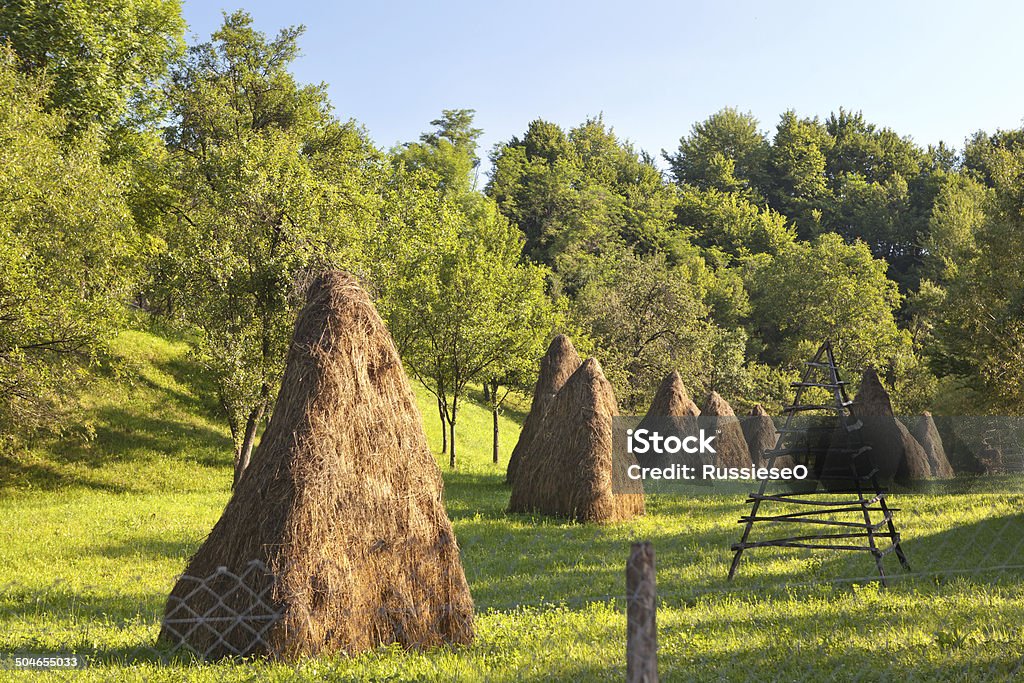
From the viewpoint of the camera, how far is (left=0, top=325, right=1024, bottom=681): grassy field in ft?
20.3

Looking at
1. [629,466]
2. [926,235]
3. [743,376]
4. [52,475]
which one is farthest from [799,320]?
[52,475]

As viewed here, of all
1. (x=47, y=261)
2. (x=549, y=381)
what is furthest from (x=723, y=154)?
(x=47, y=261)

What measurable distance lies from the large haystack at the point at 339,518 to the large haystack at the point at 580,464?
8.28m

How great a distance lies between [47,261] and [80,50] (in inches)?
389

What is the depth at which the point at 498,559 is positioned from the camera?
38.9 ft

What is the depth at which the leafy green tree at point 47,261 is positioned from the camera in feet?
52.5

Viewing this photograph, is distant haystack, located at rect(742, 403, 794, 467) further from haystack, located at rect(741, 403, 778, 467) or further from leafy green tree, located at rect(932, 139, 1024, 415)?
leafy green tree, located at rect(932, 139, 1024, 415)

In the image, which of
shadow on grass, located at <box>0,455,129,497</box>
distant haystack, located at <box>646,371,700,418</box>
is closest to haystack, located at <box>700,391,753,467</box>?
distant haystack, located at <box>646,371,700,418</box>

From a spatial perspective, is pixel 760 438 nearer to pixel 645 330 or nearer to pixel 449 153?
pixel 645 330

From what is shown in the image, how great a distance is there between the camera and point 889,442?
2341 cm

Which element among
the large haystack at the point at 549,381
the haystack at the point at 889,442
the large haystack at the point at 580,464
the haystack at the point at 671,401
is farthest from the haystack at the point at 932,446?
the large haystack at the point at 580,464

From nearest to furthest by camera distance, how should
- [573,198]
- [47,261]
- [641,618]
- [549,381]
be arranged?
[641,618]
[47,261]
[549,381]
[573,198]

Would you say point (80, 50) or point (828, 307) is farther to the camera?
point (828, 307)

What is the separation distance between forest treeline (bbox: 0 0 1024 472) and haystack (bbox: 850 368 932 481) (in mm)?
3920
